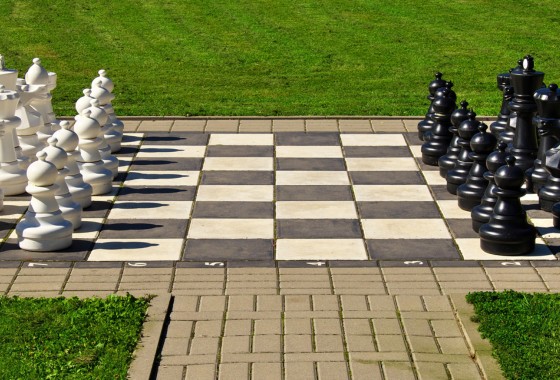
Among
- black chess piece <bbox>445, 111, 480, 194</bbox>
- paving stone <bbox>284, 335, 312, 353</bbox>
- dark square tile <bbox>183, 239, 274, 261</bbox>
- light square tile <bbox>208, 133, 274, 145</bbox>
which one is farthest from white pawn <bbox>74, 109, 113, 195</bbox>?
paving stone <bbox>284, 335, 312, 353</bbox>

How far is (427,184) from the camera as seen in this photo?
9500 millimetres

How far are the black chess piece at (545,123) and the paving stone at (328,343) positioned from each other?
3.35 metres

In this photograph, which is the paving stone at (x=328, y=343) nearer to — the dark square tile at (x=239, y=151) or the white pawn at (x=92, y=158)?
the white pawn at (x=92, y=158)

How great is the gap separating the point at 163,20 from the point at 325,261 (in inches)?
455

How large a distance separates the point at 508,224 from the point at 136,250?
2.68m

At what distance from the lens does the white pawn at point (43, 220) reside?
769 cm

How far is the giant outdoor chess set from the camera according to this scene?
7738mm

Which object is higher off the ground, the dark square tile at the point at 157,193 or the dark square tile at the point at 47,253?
the dark square tile at the point at 47,253

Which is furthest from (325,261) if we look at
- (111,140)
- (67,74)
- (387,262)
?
(67,74)

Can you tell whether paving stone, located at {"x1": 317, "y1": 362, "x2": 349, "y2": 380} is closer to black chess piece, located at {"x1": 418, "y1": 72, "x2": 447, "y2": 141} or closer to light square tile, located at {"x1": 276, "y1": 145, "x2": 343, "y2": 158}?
light square tile, located at {"x1": 276, "y1": 145, "x2": 343, "y2": 158}

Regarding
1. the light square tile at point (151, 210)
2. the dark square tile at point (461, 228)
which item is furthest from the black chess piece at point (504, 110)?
the light square tile at point (151, 210)

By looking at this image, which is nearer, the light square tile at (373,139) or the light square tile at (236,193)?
the light square tile at (236,193)

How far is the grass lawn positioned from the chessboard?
181 centimetres

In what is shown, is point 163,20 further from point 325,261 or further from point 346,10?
point 325,261
